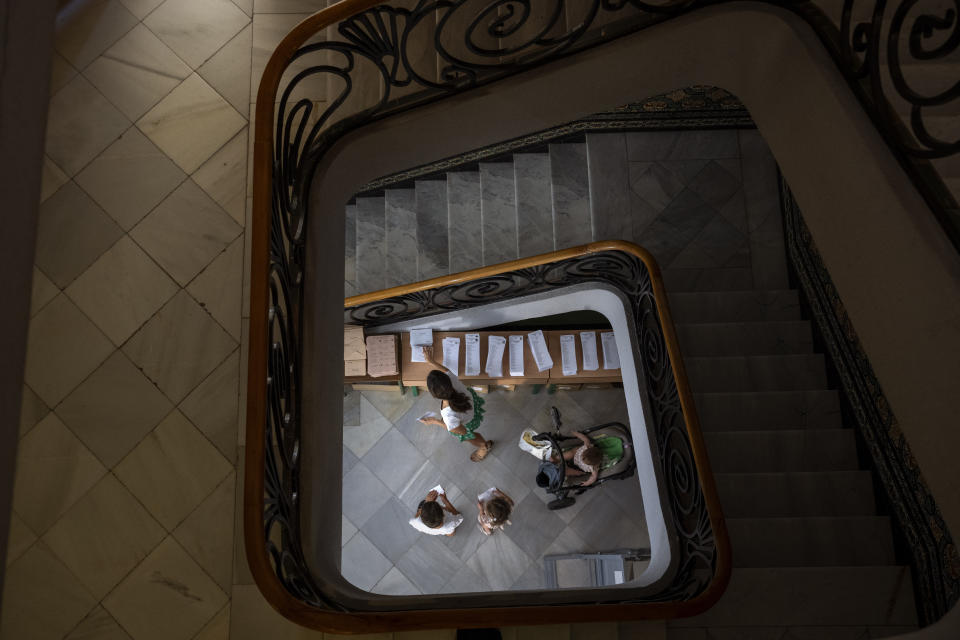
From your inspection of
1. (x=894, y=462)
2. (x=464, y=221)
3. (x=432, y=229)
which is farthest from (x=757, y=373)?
(x=432, y=229)

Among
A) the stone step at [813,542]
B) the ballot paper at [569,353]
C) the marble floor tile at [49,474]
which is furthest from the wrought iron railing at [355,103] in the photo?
the ballot paper at [569,353]

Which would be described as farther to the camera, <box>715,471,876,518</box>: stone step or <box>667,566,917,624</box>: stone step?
<box>715,471,876,518</box>: stone step

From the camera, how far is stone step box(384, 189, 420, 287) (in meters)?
6.84

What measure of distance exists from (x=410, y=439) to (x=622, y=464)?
233cm

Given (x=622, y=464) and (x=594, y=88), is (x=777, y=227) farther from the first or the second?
(x=594, y=88)

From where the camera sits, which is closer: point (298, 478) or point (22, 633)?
point (22, 633)

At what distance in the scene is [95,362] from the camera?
312 centimetres

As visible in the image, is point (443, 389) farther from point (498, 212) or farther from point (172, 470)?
point (172, 470)

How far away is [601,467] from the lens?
20.5ft

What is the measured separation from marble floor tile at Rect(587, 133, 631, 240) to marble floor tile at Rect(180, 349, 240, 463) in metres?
4.12

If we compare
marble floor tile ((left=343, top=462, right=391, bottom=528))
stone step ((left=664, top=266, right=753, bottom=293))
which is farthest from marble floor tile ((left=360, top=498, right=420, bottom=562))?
stone step ((left=664, top=266, right=753, bottom=293))

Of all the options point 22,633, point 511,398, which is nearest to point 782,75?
point 22,633

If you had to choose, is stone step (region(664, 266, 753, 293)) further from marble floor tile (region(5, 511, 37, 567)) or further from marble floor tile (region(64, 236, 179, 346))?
marble floor tile (region(5, 511, 37, 567))

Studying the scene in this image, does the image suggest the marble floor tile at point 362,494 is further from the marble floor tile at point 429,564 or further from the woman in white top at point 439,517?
the marble floor tile at point 429,564
